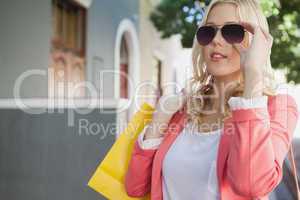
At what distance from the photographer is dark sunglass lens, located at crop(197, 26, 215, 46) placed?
4.65ft

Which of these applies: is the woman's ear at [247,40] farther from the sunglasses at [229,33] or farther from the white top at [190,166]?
the white top at [190,166]

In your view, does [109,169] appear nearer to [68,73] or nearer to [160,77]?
[68,73]

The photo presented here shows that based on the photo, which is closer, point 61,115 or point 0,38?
point 61,115

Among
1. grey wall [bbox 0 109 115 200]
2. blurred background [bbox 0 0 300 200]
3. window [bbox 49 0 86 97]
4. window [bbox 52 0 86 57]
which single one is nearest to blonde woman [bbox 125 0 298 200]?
blurred background [bbox 0 0 300 200]

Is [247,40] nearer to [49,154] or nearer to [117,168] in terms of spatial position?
[117,168]

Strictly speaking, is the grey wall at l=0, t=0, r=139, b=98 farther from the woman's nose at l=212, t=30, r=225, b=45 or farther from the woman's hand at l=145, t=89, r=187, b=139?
the woman's nose at l=212, t=30, r=225, b=45

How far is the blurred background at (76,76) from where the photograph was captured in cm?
298

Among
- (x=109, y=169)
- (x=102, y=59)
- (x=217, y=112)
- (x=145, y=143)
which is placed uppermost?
(x=102, y=59)

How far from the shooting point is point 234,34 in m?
1.36

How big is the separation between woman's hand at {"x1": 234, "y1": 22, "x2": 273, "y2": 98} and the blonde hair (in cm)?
4

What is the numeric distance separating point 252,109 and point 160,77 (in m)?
12.9

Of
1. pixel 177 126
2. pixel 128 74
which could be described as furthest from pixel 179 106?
pixel 128 74

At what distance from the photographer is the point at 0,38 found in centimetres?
493

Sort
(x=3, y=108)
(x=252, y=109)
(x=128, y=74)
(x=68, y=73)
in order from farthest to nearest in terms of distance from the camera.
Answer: (x=128, y=74) < (x=68, y=73) < (x=3, y=108) < (x=252, y=109)
